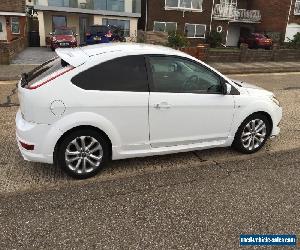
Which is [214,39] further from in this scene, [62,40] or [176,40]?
[62,40]

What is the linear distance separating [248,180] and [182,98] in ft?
4.92

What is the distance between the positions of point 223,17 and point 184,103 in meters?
27.5

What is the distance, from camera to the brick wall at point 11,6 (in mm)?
23109

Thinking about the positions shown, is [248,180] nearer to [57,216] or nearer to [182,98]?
[182,98]

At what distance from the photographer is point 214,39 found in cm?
2830

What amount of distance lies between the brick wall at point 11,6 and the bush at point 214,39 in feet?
53.3

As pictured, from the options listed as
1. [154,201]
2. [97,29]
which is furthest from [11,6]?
[154,201]

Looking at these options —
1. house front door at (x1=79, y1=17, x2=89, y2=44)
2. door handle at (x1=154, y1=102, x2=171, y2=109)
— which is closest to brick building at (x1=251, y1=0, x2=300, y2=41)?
house front door at (x1=79, y1=17, x2=89, y2=44)

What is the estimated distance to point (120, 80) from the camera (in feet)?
13.4

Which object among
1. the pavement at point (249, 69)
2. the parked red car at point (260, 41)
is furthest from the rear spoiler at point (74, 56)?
the parked red car at point (260, 41)

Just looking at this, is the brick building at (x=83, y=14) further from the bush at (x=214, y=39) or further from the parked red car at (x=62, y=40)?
the bush at (x=214, y=39)

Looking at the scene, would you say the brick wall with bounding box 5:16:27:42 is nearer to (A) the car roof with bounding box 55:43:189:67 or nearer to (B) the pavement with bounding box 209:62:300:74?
(B) the pavement with bounding box 209:62:300:74

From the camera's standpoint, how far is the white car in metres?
3.84

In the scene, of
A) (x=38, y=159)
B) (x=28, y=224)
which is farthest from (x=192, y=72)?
(x=28, y=224)
